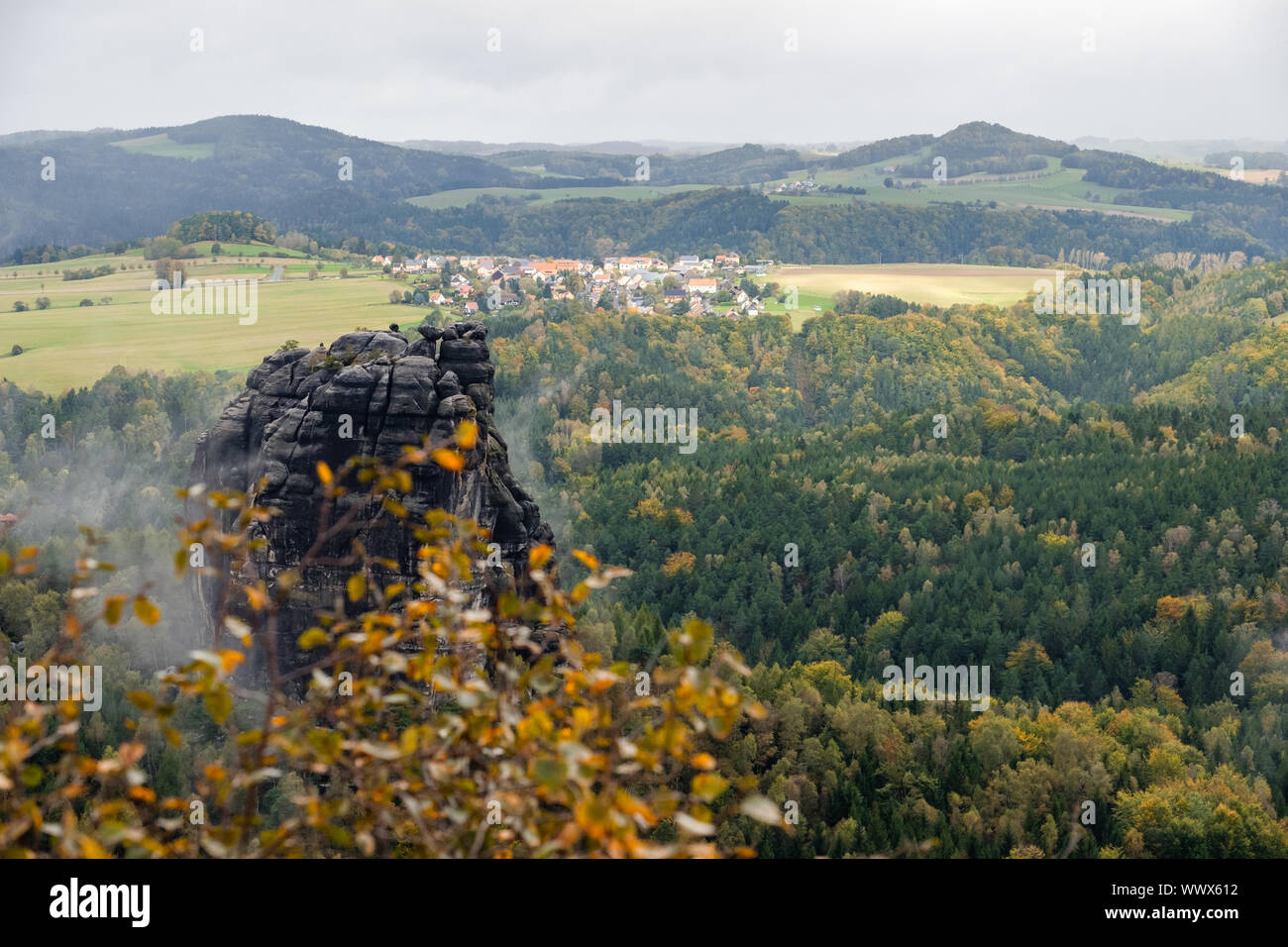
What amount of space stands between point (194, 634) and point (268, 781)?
740 inches

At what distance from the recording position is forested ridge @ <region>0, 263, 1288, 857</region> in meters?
69.1

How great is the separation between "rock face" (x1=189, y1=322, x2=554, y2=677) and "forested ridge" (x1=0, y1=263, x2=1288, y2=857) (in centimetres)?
1143

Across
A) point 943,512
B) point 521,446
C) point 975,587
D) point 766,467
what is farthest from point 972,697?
point 521,446

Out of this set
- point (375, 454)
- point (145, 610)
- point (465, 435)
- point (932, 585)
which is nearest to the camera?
point (145, 610)

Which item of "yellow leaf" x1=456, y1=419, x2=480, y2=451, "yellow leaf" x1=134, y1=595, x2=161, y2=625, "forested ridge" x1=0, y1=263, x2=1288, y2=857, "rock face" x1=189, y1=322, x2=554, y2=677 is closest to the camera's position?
"yellow leaf" x1=134, y1=595, x2=161, y2=625

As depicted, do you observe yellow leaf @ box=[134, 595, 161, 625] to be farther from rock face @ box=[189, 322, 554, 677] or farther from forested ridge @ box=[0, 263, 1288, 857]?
rock face @ box=[189, 322, 554, 677]

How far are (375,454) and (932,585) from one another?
6296cm

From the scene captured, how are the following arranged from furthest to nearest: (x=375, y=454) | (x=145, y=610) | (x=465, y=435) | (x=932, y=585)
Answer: (x=932, y=585) → (x=375, y=454) → (x=465, y=435) → (x=145, y=610)

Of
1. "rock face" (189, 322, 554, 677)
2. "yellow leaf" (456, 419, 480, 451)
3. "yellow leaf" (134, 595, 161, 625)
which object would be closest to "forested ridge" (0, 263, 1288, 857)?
"rock face" (189, 322, 554, 677)

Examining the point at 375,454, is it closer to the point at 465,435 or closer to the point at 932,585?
the point at 465,435

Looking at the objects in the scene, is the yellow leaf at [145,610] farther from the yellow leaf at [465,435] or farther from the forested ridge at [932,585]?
the forested ridge at [932,585]

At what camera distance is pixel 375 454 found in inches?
2648

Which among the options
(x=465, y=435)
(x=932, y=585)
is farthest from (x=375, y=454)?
(x=932, y=585)

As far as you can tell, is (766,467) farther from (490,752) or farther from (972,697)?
(490,752)
